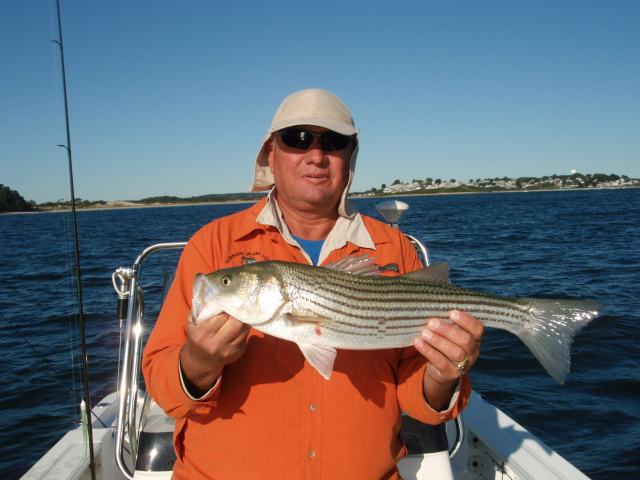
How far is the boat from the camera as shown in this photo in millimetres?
4000

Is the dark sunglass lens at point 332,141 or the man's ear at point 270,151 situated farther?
the man's ear at point 270,151

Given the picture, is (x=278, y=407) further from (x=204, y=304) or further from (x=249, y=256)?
(x=249, y=256)

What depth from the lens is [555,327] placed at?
3312 mm

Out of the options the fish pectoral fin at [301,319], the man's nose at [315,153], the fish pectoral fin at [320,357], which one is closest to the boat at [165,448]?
the man's nose at [315,153]

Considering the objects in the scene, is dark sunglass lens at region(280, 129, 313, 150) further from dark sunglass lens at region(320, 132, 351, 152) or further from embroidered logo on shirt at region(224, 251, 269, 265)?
embroidered logo on shirt at region(224, 251, 269, 265)

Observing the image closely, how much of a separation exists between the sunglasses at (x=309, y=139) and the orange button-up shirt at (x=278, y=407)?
1096 mm

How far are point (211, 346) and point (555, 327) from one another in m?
2.49

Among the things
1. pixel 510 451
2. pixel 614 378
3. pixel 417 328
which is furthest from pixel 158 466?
pixel 614 378

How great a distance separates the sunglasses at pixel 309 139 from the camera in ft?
Result: 12.4

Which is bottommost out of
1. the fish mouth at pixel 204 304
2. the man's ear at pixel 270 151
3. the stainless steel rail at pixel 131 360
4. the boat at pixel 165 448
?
the boat at pixel 165 448

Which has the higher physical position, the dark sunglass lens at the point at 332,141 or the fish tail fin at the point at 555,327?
the dark sunglass lens at the point at 332,141

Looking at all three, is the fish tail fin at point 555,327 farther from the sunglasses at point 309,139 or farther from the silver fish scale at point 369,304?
the sunglasses at point 309,139

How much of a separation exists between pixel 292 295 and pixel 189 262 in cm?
90

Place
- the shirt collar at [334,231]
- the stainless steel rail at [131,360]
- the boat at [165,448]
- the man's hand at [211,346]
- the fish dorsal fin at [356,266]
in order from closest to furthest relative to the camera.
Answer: the man's hand at [211,346], the fish dorsal fin at [356,266], the shirt collar at [334,231], the boat at [165,448], the stainless steel rail at [131,360]
